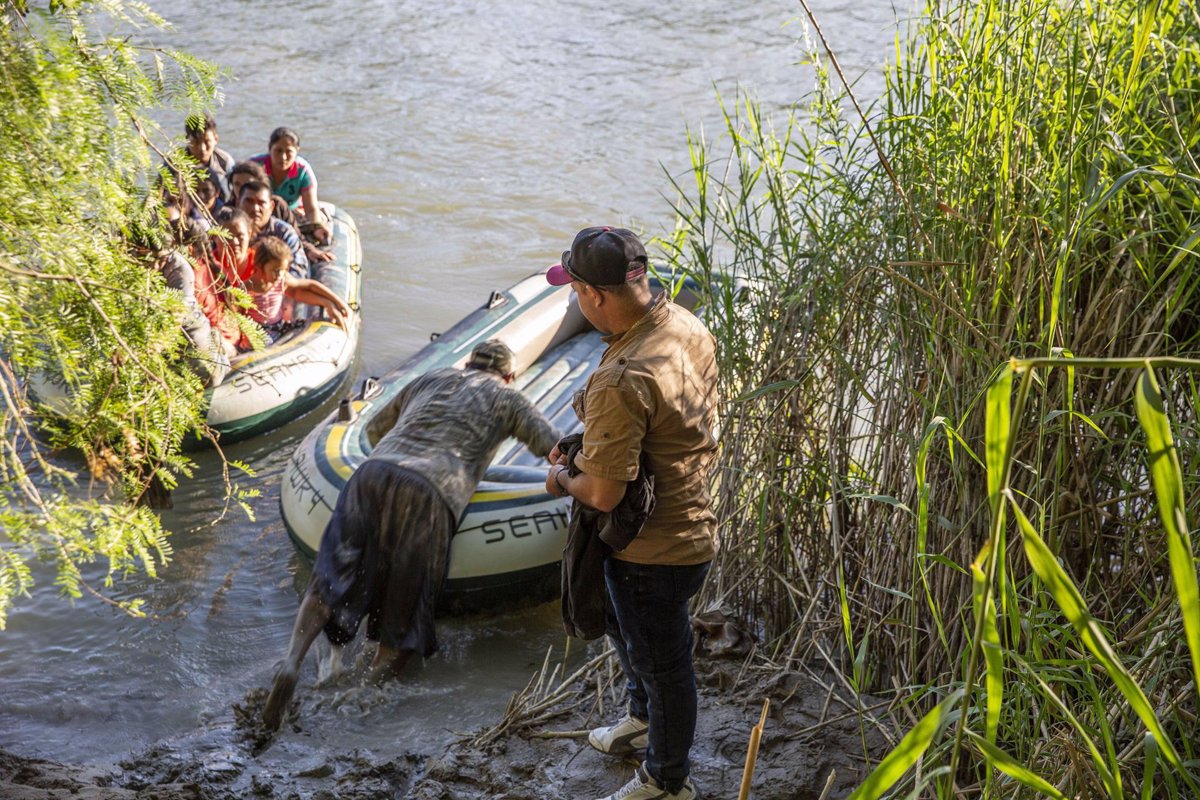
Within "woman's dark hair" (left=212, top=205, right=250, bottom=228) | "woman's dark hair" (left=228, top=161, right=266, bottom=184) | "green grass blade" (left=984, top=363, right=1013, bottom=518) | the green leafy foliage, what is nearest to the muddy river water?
"woman's dark hair" (left=212, top=205, right=250, bottom=228)

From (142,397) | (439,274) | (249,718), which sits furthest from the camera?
(439,274)

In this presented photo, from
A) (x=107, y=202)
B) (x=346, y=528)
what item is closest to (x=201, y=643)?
(x=346, y=528)

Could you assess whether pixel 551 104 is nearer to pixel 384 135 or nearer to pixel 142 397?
pixel 384 135

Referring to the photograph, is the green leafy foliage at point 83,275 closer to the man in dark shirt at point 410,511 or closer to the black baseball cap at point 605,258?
the black baseball cap at point 605,258

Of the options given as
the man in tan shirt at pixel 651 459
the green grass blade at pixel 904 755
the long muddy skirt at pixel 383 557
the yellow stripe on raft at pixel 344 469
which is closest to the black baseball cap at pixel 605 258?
the man in tan shirt at pixel 651 459

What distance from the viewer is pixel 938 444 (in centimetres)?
323

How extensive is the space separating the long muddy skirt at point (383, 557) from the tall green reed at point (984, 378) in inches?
48.7

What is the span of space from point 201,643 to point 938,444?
3.37 m

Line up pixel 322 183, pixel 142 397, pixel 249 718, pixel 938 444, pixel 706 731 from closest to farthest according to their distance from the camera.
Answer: pixel 142 397
pixel 938 444
pixel 706 731
pixel 249 718
pixel 322 183

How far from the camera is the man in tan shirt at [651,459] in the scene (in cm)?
281

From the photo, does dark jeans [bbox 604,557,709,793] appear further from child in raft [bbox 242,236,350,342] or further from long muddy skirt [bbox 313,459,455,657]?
child in raft [bbox 242,236,350,342]

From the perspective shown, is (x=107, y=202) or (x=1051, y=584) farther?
(x=107, y=202)

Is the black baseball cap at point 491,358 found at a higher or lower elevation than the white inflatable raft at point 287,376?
higher

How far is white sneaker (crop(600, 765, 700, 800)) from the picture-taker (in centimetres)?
320
